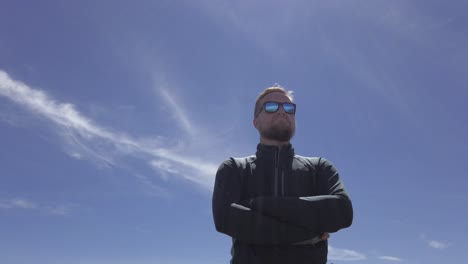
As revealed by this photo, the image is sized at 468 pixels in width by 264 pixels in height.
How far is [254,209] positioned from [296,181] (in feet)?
2.96

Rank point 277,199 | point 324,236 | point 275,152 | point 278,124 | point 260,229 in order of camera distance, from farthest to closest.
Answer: point 278,124 < point 275,152 < point 324,236 < point 277,199 < point 260,229

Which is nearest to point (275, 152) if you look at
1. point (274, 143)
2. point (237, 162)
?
point (274, 143)

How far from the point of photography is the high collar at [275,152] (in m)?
7.02

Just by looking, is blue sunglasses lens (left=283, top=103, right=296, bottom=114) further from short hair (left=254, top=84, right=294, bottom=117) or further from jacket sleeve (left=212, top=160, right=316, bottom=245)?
jacket sleeve (left=212, top=160, right=316, bottom=245)

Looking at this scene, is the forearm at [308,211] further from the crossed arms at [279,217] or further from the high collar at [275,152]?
the high collar at [275,152]

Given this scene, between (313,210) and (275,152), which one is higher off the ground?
(275,152)

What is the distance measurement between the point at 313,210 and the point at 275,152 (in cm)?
123

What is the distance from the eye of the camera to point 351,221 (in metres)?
6.62

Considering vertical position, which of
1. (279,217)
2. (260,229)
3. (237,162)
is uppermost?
(237,162)

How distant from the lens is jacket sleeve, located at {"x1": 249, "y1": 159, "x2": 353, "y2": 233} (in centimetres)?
617

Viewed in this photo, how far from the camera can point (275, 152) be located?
705 centimetres

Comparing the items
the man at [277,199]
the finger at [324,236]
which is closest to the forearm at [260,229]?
the man at [277,199]

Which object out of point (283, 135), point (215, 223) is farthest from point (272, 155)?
point (215, 223)

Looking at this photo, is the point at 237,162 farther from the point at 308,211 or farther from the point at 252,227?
the point at 308,211
